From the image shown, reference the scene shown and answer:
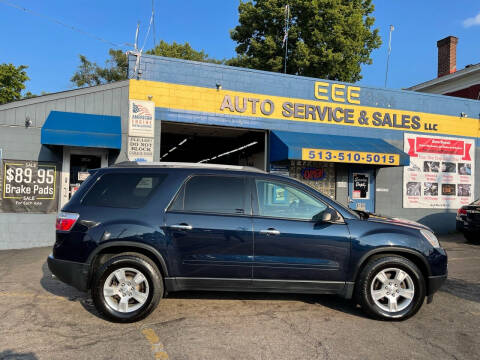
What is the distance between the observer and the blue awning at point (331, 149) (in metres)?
10.6

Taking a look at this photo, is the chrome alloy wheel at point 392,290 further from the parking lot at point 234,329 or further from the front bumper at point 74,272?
the front bumper at point 74,272

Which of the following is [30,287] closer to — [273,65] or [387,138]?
[387,138]

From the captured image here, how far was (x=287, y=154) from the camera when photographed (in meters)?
10.4

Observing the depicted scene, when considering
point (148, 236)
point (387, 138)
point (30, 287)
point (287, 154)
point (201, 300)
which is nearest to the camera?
point (148, 236)

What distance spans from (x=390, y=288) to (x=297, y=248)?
1.24 m

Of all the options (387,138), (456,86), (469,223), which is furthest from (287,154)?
(456,86)

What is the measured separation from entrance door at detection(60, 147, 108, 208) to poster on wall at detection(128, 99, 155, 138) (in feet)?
3.40

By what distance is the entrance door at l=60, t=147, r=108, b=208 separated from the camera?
973cm

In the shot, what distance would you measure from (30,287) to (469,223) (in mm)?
11015

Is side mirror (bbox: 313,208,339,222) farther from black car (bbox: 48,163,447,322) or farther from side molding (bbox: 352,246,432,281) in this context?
side molding (bbox: 352,246,432,281)

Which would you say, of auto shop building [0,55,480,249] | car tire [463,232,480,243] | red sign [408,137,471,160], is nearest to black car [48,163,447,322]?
auto shop building [0,55,480,249]

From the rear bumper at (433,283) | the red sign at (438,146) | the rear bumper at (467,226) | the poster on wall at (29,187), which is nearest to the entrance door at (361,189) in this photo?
the red sign at (438,146)

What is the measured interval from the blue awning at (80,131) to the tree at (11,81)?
2505 cm

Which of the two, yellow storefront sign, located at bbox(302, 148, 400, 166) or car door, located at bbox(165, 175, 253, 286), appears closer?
car door, located at bbox(165, 175, 253, 286)
